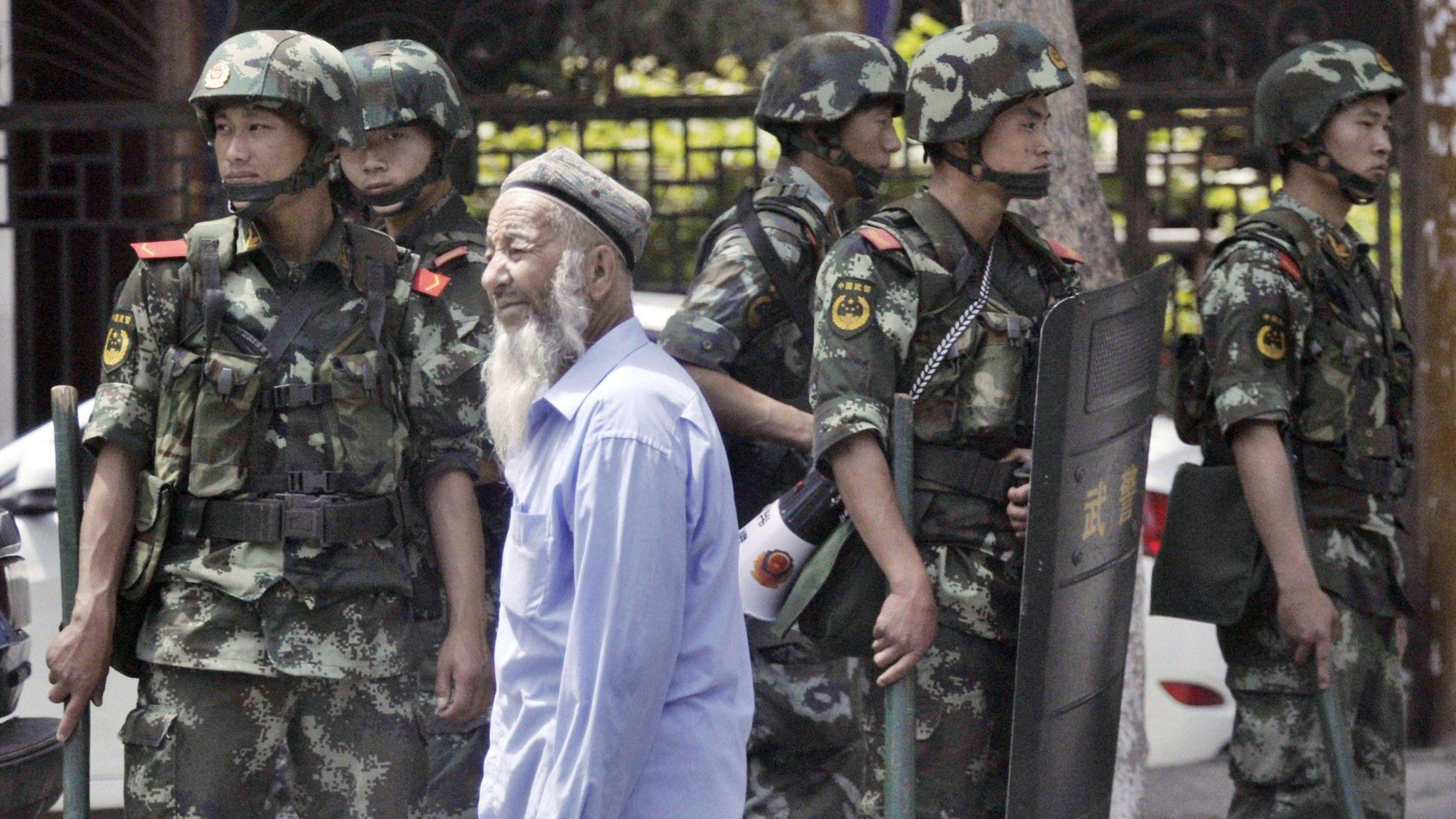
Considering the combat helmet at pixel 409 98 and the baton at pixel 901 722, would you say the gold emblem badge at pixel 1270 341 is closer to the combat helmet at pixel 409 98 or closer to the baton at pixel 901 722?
the baton at pixel 901 722

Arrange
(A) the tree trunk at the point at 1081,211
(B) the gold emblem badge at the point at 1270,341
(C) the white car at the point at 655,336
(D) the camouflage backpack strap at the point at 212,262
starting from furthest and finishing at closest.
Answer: (C) the white car at the point at 655,336 → (A) the tree trunk at the point at 1081,211 → (B) the gold emblem badge at the point at 1270,341 → (D) the camouflage backpack strap at the point at 212,262

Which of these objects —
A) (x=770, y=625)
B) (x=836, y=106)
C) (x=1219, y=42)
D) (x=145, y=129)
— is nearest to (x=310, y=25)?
(x=145, y=129)

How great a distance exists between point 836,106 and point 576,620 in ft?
7.22

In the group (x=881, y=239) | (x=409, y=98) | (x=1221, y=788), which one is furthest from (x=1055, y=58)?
(x=1221, y=788)

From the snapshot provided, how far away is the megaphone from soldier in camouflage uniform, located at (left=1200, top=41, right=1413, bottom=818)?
0.92 metres

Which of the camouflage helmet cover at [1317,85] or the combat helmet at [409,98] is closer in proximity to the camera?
the camouflage helmet cover at [1317,85]

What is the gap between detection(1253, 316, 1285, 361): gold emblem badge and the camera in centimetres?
405

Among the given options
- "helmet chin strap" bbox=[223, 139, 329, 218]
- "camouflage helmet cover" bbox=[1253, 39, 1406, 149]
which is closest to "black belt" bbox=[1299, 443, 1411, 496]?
"camouflage helmet cover" bbox=[1253, 39, 1406, 149]

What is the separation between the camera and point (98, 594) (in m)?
3.42

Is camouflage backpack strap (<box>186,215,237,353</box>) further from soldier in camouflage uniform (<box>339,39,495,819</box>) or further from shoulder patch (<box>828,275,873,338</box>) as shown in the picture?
shoulder patch (<box>828,275,873,338</box>)

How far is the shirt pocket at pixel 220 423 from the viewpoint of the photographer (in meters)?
3.45

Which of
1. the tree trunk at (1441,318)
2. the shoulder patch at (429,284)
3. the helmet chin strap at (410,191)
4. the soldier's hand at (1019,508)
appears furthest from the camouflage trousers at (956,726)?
the tree trunk at (1441,318)

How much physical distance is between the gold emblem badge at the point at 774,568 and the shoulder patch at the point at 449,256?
3.51 feet

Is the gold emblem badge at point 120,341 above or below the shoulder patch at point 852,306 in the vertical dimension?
below
